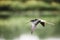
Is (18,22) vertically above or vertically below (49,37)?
above

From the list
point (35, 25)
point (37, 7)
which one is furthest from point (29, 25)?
point (37, 7)

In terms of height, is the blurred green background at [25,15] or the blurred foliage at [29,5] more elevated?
the blurred foliage at [29,5]

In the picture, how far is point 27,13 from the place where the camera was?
1.22m

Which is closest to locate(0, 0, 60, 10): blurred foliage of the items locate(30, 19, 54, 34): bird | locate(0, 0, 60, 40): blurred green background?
locate(0, 0, 60, 40): blurred green background

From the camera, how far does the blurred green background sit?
1.20 metres

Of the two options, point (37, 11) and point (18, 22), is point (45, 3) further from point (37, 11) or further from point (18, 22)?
point (18, 22)

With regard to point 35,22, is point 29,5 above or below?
above

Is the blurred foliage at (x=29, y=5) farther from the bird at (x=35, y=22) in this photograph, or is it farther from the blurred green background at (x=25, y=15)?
the bird at (x=35, y=22)

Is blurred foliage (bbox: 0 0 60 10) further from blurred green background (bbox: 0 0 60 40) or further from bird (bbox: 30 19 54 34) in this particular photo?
bird (bbox: 30 19 54 34)

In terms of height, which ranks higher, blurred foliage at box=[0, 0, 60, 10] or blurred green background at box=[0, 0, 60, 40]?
blurred foliage at box=[0, 0, 60, 10]

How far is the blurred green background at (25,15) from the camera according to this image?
120 centimetres

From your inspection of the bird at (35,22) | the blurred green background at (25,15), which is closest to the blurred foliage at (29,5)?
the blurred green background at (25,15)

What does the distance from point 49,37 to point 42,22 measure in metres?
0.12

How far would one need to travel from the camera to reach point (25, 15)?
3.97 feet
